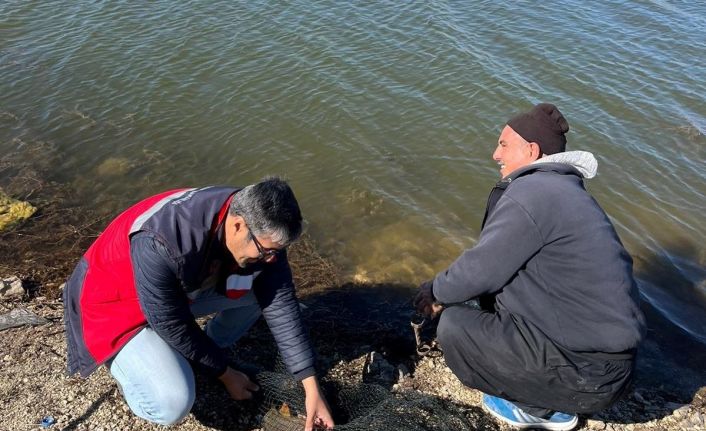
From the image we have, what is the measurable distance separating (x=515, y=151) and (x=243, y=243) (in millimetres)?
1884

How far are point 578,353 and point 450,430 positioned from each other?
3.42ft

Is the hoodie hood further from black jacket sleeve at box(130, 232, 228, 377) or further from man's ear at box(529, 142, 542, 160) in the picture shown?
black jacket sleeve at box(130, 232, 228, 377)

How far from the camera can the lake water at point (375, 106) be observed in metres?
7.25

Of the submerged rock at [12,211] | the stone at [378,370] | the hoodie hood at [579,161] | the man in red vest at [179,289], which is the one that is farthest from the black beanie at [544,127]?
the submerged rock at [12,211]

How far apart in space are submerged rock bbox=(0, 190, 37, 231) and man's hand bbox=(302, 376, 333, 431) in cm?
470

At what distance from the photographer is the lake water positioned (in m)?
7.25

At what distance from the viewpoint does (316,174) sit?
8102 mm

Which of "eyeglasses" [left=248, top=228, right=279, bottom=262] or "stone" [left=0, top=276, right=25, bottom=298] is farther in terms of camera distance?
"stone" [left=0, top=276, right=25, bottom=298]

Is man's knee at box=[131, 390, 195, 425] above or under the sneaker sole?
above

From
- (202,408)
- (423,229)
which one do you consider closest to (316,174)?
(423,229)

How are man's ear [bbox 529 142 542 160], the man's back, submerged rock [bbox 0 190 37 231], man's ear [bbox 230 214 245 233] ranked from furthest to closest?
submerged rock [bbox 0 190 37 231] < man's ear [bbox 529 142 542 160] < the man's back < man's ear [bbox 230 214 245 233]

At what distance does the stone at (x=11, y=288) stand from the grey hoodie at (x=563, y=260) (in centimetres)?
408

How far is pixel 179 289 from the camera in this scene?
3.25m

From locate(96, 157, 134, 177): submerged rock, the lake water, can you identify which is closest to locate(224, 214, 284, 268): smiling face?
the lake water
